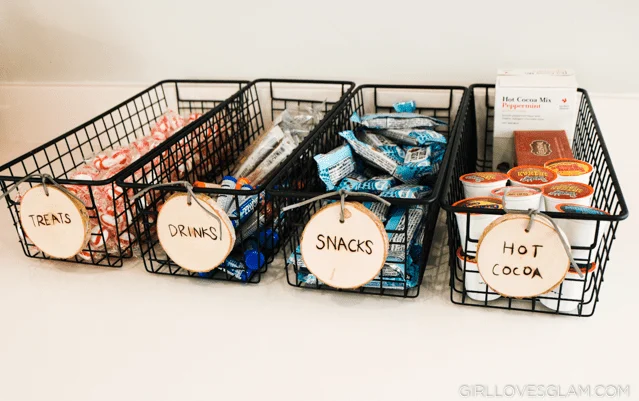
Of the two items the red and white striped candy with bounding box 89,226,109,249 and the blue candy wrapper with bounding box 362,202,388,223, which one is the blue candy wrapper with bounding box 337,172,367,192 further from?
the red and white striped candy with bounding box 89,226,109,249

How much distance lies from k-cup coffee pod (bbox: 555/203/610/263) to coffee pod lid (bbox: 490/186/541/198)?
0.04 meters

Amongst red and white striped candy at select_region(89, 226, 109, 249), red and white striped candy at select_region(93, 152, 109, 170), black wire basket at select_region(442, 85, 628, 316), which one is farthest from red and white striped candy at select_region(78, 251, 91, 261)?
black wire basket at select_region(442, 85, 628, 316)

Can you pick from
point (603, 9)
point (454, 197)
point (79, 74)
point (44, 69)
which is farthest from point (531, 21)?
point (44, 69)

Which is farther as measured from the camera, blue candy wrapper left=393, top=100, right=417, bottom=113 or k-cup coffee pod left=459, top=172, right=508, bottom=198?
blue candy wrapper left=393, top=100, right=417, bottom=113

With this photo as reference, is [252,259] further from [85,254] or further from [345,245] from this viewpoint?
[85,254]

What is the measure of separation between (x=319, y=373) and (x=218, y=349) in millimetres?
184

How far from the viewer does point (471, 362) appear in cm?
91

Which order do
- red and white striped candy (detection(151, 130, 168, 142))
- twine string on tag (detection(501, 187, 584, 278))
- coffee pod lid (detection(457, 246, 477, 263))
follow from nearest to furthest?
twine string on tag (detection(501, 187, 584, 278)) < coffee pod lid (detection(457, 246, 477, 263)) < red and white striped candy (detection(151, 130, 168, 142))

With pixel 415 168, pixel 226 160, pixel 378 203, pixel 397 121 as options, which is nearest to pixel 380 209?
pixel 378 203

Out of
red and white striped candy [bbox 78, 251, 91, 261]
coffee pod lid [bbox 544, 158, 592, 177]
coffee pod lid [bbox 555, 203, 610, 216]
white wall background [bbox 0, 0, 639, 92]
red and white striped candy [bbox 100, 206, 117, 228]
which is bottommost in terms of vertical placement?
red and white striped candy [bbox 78, 251, 91, 261]

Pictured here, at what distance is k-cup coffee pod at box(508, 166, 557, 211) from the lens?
1023 millimetres

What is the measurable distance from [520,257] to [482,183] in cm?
18

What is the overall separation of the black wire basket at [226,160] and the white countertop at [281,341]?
5cm

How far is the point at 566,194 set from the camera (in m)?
0.96
